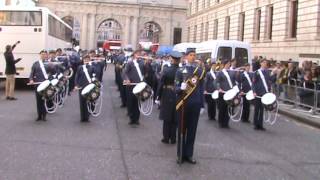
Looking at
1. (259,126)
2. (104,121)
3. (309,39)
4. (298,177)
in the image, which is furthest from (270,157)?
(309,39)

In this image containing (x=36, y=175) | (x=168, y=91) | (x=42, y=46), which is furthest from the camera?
(x=42, y=46)

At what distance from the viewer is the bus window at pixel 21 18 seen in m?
24.7

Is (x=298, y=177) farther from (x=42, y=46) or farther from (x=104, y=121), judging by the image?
(x=42, y=46)

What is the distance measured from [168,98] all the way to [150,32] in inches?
3760

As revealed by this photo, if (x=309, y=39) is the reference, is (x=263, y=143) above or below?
below

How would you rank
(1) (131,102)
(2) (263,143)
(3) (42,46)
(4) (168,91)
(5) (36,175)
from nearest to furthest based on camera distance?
(5) (36,175) → (4) (168,91) → (2) (263,143) → (1) (131,102) → (3) (42,46)

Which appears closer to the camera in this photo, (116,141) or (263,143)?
(116,141)

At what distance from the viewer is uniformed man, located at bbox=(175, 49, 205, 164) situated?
9766 millimetres

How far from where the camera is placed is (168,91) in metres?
11.4

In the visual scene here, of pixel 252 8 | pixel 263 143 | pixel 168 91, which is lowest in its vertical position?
pixel 263 143

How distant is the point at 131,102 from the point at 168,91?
11.1ft

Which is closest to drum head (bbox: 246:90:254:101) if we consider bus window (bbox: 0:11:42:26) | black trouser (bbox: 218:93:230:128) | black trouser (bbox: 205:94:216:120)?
black trouser (bbox: 218:93:230:128)

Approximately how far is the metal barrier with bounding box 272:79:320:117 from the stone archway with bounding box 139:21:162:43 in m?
Result: 75.4

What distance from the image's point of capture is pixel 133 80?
14.9 meters
